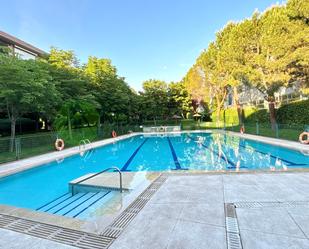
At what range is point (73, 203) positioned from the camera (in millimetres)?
4656

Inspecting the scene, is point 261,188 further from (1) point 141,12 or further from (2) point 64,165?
(1) point 141,12

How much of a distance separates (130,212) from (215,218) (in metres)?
1.32

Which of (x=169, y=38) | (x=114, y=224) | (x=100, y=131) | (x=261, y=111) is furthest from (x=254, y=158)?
(x=169, y=38)

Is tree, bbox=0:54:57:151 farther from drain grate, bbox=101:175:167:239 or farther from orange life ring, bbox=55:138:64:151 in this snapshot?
drain grate, bbox=101:175:167:239

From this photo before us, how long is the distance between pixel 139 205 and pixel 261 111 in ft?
60.4

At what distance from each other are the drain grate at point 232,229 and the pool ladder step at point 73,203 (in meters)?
2.65

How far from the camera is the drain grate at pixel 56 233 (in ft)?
8.36

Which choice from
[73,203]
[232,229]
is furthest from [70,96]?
[232,229]

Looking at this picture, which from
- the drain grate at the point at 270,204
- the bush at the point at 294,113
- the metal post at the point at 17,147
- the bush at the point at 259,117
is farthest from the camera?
the bush at the point at 259,117

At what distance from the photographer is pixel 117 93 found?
19438 millimetres

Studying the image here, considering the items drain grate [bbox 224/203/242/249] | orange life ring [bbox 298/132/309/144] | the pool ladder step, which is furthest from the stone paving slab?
orange life ring [bbox 298/132/309/144]

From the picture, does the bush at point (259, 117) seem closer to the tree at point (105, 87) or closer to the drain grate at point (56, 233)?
the tree at point (105, 87)

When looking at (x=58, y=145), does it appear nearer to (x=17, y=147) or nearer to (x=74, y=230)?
(x=17, y=147)

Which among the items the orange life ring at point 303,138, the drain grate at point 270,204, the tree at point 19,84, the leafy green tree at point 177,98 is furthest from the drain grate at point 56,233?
the leafy green tree at point 177,98
